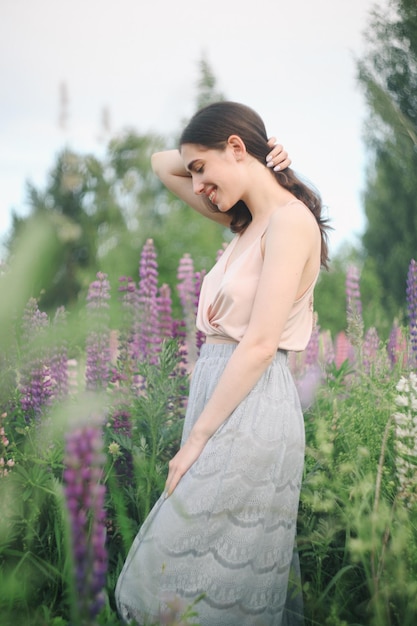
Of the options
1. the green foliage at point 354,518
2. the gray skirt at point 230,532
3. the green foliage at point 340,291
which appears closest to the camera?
the green foliage at point 354,518

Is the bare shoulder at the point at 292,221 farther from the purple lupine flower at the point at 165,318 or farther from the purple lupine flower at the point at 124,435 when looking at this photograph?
the purple lupine flower at the point at 165,318

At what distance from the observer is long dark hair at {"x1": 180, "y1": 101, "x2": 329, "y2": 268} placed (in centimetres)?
196

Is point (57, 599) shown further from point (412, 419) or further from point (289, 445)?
point (412, 419)

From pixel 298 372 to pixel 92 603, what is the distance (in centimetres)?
299

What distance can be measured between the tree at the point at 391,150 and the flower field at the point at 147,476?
7232mm

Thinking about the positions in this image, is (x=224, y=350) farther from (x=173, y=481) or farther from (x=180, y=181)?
(x=180, y=181)

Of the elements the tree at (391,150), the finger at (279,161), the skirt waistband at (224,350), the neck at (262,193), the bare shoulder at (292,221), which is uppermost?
the tree at (391,150)

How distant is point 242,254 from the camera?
6.45 feet

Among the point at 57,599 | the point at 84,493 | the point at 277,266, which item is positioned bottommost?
the point at 57,599

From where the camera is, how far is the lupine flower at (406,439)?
80.1 inches

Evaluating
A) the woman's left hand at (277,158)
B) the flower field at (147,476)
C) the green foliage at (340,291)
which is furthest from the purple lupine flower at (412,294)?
the green foliage at (340,291)

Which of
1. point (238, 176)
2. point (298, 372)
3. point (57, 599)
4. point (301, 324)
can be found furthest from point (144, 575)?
point (298, 372)

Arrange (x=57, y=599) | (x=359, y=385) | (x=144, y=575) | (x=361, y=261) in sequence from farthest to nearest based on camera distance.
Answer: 1. (x=361, y=261)
2. (x=359, y=385)
3. (x=57, y=599)
4. (x=144, y=575)

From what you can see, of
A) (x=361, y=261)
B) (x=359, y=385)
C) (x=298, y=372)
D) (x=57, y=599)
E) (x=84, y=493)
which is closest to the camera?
(x=84, y=493)
